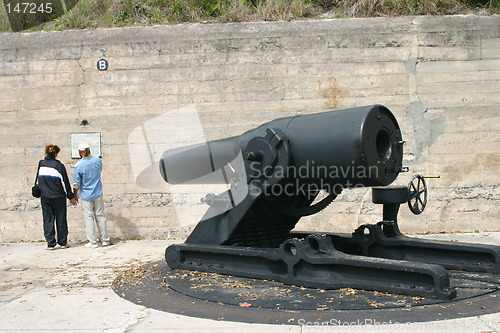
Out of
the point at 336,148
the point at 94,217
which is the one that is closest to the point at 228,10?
the point at 94,217

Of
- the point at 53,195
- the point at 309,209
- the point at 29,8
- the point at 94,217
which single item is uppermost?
the point at 29,8

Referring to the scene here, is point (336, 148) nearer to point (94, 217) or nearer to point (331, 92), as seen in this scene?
point (331, 92)

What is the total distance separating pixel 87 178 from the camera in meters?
8.76

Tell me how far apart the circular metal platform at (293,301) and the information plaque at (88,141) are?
396 centimetres

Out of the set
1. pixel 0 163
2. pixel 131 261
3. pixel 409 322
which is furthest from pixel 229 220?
pixel 0 163

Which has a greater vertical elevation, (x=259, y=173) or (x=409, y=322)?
(x=259, y=173)

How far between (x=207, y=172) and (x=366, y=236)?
1.88m

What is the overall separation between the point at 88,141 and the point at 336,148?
5.40 metres

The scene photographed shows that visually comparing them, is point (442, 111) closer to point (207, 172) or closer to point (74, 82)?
point (207, 172)

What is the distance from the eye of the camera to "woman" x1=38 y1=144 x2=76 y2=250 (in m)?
8.72

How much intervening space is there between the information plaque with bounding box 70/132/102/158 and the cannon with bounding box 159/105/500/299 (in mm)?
2983

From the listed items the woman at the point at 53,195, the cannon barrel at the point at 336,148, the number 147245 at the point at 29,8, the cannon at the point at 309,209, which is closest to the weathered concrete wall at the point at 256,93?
the woman at the point at 53,195

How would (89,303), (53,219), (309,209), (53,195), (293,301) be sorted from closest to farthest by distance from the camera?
(293,301)
(89,303)
(309,209)
(53,195)
(53,219)

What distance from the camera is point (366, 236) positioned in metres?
6.24
